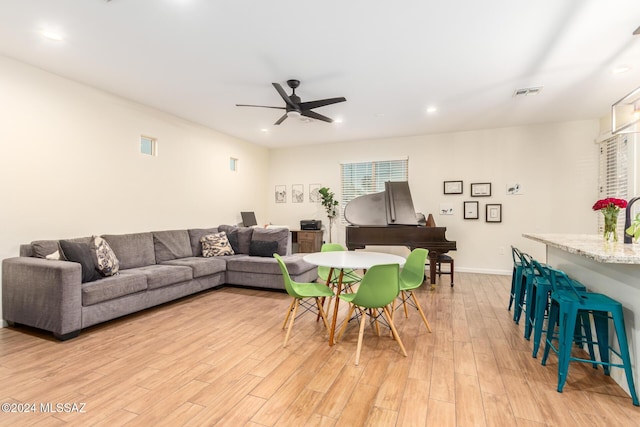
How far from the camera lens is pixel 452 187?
20.8 ft

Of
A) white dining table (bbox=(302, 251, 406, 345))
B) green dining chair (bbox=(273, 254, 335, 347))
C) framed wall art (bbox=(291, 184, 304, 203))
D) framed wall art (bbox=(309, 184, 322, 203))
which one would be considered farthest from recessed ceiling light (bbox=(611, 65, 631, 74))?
framed wall art (bbox=(291, 184, 304, 203))

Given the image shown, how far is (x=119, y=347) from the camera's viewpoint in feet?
9.04

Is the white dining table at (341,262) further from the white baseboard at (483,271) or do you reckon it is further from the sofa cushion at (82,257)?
the white baseboard at (483,271)

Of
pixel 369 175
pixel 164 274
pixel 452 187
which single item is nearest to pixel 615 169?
pixel 452 187

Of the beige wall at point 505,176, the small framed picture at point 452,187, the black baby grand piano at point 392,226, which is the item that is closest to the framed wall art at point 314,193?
the beige wall at point 505,176

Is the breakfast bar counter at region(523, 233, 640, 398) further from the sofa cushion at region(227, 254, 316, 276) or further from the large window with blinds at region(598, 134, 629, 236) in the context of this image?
the sofa cushion at region(227, 254, 316, 276)

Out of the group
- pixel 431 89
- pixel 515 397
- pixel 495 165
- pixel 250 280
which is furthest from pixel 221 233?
pixel 495 165

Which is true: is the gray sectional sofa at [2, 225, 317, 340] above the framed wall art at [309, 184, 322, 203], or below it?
below

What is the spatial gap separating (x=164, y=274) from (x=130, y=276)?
0.42m

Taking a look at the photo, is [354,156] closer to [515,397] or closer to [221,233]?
[221,233]

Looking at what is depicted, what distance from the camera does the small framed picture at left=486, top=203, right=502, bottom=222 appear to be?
19.7ft

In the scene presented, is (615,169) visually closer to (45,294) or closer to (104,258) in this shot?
(104,258)

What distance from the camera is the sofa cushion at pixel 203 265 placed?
170 inches

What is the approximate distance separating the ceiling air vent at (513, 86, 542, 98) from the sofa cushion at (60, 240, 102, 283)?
5.60 metres
